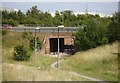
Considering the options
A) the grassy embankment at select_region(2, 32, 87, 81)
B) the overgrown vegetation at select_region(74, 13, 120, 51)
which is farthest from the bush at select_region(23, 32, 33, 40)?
the overgrown vegetation at select_region(74, 13, 120, 51)

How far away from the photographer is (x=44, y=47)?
49969 millimetres

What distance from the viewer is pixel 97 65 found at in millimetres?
28203

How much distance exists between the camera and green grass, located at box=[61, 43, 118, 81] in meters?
24.0

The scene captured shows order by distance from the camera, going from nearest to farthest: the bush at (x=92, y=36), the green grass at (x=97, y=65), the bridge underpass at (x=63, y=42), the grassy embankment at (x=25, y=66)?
the grassy embankment at (x=25, y=66) < the green grass at (x=97, y=65) < the bush at (x=92, y=36) < the bridge underpass at (x=63, y=42)

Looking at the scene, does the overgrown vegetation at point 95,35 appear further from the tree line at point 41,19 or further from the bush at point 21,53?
the tree line at point 41,19

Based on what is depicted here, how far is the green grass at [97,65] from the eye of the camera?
23969 mm

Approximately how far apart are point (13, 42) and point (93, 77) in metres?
28.8

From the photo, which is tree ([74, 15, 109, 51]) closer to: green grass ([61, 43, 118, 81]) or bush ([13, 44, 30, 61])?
green grass ([61, 43, 118, 81])

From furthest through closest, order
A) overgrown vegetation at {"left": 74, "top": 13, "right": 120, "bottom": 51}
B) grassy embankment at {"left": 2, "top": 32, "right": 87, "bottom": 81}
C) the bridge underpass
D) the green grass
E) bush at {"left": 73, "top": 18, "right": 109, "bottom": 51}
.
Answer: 1. the bridge underpass
2. bush at {"left": 73, "top": 18, "right": 109, "bottom": 51}
3. overgrown vegetation at {"left": 74, "top": 13, "right": 120, "bottom": 51}
4. the green grass
5. grassy embankment at {"left": 2, "top": 32, "right": 87, "bottom": 81}

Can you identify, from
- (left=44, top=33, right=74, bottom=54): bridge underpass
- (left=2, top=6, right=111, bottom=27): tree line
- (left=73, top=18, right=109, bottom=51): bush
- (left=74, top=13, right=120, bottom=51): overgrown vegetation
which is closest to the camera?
(left=74, top=13, right=120, bottom=51): overgrown vegetation

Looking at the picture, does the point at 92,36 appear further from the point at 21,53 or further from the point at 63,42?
the point at 63,42

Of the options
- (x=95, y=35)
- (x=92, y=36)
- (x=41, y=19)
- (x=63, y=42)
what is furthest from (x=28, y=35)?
(x=41, y=19)

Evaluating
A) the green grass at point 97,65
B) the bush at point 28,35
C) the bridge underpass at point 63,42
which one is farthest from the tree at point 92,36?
the bush at point 28,35

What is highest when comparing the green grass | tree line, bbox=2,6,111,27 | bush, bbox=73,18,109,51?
tree line, bbox=2,6,111,27
